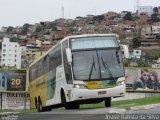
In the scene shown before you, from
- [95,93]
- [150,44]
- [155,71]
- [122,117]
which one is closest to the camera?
[122,117]

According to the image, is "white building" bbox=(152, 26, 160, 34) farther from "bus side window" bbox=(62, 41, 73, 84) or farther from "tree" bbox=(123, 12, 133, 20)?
"bus side window" bbox=(62, 41, 73, 84)

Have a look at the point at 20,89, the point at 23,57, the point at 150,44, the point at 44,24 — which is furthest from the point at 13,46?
the point at 20,89

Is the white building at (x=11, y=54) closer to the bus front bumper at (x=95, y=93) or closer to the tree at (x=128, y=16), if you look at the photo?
the tree at (x=128, y=16)

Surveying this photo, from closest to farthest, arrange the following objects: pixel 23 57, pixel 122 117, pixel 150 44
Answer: pixel 122 117 → pixel 150 44 → pixel 23 57

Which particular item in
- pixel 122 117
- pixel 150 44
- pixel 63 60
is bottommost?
pixel 122 117

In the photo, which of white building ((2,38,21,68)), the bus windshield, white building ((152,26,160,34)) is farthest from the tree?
the bus windshield

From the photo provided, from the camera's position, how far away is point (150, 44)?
138 m

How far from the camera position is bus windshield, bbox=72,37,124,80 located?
69.5 feet

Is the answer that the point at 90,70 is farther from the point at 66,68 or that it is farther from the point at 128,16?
the point at 128,16

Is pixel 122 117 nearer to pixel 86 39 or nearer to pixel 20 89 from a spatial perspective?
pixel 86 39

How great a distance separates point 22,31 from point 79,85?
176094 millimetres

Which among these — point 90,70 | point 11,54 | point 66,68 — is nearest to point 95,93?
point 90,70

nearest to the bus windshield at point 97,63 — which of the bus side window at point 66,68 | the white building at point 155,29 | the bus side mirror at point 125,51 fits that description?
the bus side mirror at point 125,51

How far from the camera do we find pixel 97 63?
21.3 metres
